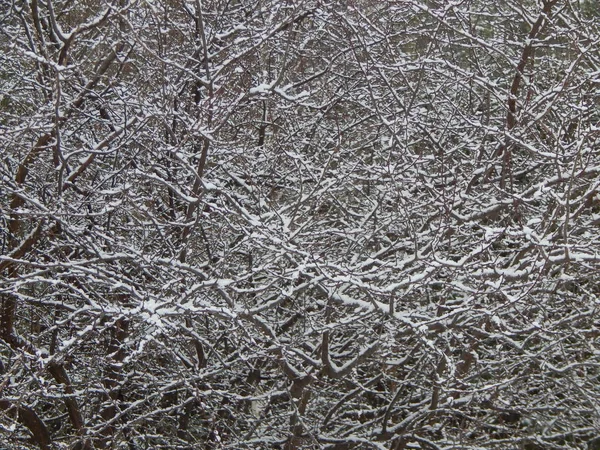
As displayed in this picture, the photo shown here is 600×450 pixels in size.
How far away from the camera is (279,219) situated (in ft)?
16.7

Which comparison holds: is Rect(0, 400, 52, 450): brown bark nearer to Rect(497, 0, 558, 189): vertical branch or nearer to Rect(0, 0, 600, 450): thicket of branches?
Rect(0, 0, 600, 450): thicket of branches

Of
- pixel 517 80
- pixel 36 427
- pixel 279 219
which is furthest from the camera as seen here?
pixel 517 80

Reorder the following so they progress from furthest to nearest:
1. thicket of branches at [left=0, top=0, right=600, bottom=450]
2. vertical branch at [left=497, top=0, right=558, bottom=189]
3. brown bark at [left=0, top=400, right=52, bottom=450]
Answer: brown bark at [left=0, top=400, right=52, bottom=450] → vertical branch at [left=497, top=0, right=558, bottom=189] → thicket of branches at [left=0, top=0, right=600, bottom=450]

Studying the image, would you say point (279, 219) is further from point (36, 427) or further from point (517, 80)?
point (36, 427)

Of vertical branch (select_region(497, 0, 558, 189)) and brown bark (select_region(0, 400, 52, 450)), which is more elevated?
vertical branch (select_region(497, 0, 558, 189))

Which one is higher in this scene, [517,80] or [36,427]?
[517,80]

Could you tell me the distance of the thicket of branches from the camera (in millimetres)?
4863

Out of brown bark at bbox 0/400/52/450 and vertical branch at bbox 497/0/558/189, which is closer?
vertical branch at bbox 497/0/558/189

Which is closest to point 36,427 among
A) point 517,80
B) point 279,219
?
point 279,219

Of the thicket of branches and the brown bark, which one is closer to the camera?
the thicket of branches

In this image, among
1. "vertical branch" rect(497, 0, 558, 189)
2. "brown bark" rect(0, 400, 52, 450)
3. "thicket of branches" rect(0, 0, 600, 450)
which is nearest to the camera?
"thicket of branches" rect(0, 0, 600, 450)

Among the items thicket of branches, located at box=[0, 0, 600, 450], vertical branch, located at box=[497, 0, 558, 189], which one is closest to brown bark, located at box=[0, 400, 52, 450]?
thicket of branches, located at box=[0, 0, 600, 450]

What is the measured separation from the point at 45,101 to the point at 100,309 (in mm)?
1882

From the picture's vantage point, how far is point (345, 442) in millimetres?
5598
